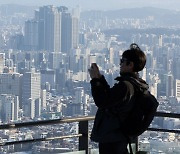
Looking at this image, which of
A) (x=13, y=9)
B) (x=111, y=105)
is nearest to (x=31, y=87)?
(x=13, y=9)

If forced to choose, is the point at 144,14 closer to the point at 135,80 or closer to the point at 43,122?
the point at 43,122

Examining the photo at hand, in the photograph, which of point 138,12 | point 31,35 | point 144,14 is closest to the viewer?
point 144,14

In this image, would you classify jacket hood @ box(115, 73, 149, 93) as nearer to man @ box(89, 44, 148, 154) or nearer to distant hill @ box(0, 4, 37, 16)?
man @ box(89, 44, 148, 154)

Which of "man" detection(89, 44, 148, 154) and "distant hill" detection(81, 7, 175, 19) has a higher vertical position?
"distant hill" detection(81, 7, 175, 19)

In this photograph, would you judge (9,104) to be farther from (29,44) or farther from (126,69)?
(29,44)

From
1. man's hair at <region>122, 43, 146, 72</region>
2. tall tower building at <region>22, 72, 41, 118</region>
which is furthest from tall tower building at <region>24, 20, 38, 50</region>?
man's hair at <region>122, 43, 146, 72</region>

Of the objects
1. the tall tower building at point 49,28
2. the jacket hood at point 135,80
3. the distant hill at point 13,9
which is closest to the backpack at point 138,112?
the jacket hood at point 135,80
